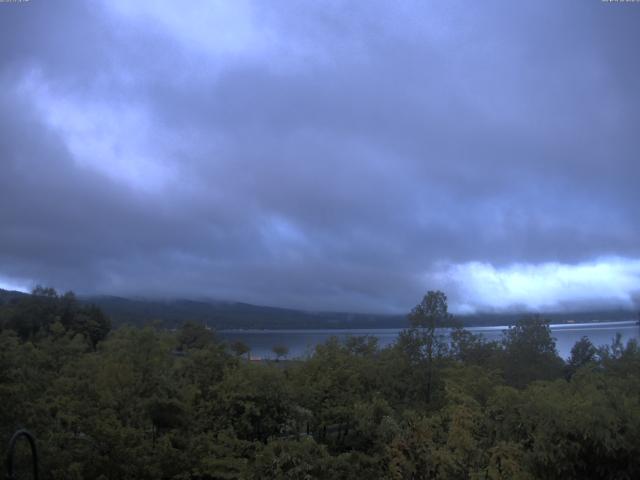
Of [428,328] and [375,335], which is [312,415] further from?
[375,335]

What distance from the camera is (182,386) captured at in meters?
14.2

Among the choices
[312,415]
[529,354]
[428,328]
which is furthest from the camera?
[529,354]

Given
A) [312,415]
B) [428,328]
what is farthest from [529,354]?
[312,415]

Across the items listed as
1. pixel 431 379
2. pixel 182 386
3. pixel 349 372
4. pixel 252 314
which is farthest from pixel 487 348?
pixel 252 314

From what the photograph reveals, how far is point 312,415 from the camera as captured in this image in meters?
13.5

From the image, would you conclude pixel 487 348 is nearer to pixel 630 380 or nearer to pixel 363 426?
pixel 630 380

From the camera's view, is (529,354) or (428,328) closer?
(428,328)

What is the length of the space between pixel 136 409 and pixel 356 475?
4.90 metres

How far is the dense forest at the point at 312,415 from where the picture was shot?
29.9 ft

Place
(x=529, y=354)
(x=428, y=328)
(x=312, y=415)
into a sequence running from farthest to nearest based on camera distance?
(x=529, y=354) < (x=428, y=328) < (x=312, y=415)

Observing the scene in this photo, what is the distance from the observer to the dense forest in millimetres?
9109

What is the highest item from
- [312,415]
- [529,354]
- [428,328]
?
[428,328]

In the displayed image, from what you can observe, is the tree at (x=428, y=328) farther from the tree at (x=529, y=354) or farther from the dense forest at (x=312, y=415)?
the tree at (x=529, y=354)

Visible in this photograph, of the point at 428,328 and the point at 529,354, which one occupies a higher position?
the point at 428,328
